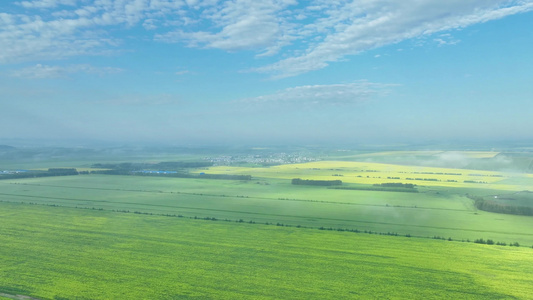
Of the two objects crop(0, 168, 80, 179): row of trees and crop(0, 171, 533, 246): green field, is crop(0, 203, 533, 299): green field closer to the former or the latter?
crop(0, 171, 533, 246): green field

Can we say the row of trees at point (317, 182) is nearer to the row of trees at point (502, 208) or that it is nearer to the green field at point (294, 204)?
the green field at point (294, 204)

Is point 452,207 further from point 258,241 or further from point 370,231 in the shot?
point 258,241

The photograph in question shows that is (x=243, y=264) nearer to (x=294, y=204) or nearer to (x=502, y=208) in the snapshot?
(x=294, y=204)

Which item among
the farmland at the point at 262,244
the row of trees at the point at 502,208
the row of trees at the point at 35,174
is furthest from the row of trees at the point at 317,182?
the row of trees at the point at 35,174

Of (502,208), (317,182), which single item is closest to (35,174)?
(317,182)

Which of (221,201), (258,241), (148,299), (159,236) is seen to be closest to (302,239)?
(258,241)
